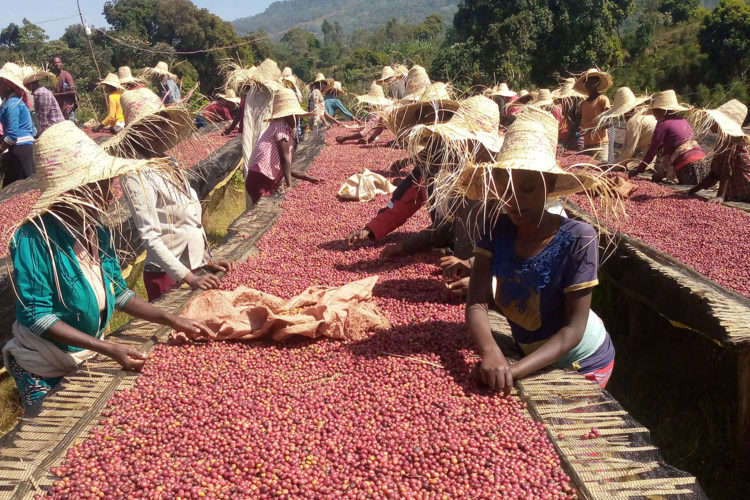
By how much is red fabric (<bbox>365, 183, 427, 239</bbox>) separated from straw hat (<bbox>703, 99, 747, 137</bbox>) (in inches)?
137

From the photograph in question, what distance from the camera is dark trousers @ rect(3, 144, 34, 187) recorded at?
6.67 m

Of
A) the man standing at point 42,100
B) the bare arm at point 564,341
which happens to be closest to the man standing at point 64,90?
the man standing at point 42,100

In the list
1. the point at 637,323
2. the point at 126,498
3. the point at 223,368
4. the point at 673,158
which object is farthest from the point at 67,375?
the point at 673,158

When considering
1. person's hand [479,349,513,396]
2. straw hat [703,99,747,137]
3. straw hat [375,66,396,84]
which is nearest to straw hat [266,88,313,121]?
person's hand [479,349,513,396]

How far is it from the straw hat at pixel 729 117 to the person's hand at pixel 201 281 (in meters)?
4.97

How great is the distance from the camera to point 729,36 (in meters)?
20.7

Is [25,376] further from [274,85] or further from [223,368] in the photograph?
[274,85]

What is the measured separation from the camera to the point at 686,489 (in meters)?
1.43

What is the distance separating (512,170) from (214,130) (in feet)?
31.5

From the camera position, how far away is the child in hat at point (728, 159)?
16.6 ft

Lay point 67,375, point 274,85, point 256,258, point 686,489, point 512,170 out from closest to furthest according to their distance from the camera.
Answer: point 686,489 → point 512,170 → point 67,375 → point 256,258 → point 274,85

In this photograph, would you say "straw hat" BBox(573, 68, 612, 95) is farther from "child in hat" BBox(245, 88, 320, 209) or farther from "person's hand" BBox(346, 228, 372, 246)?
"person's hand" BBox(346, 228, 372, 246)

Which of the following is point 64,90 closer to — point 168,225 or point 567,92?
point 168,225

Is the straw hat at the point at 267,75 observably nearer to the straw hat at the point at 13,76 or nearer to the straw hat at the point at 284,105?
the straw hat at the point at 284,105
